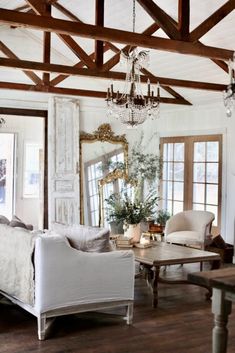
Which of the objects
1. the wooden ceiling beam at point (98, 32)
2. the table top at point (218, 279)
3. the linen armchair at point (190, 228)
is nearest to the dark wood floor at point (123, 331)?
the table top at point (218, 279)

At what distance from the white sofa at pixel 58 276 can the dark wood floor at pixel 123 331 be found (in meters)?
0.18

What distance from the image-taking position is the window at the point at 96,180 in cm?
1002

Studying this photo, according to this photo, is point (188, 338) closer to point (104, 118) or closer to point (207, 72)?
point (207, 72)

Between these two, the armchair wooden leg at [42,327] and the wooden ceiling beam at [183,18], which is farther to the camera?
the wooden ceiling beam at [183,18]

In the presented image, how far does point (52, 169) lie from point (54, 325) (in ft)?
16.5

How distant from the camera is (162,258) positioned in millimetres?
5500

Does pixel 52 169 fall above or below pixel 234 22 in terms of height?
Answer: below

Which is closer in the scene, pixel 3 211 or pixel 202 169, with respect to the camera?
pixel 202 169

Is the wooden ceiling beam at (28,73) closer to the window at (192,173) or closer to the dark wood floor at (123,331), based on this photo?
the window at (192,173)

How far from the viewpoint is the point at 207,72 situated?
26.9 feet

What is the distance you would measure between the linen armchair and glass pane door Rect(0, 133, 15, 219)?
14.2 feet

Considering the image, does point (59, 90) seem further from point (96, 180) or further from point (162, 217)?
point (162, 217)

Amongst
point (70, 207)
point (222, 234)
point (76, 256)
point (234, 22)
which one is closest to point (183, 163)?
point (222, 234)

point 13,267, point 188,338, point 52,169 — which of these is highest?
point 52,169
